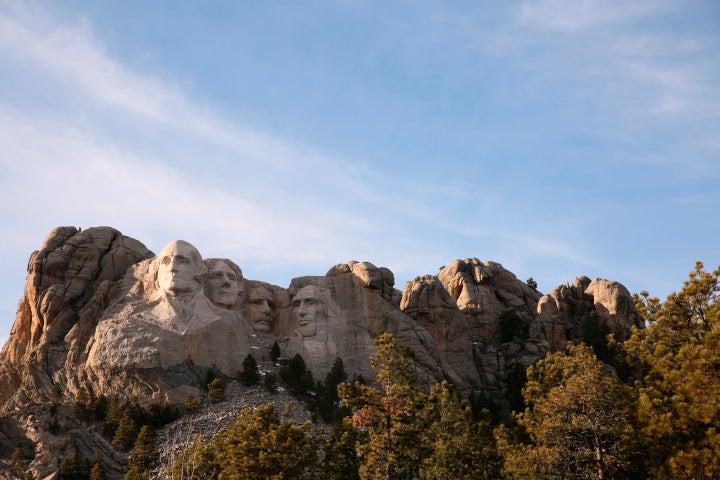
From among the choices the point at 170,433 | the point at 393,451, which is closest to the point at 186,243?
the point at 170,433

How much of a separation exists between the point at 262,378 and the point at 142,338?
9.27 metres

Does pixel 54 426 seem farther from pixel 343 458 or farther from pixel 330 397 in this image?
pixel 343 458

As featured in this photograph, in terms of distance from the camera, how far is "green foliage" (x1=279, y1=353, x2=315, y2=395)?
244 feet

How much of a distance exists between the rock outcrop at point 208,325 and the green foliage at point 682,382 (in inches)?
1250

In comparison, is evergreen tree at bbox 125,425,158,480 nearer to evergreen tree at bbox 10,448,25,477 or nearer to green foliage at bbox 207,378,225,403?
evergreen tree at bbox 10,448,25,477

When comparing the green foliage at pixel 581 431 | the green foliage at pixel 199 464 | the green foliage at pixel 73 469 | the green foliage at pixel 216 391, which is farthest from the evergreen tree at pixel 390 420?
the green foliage at pixel 216 391

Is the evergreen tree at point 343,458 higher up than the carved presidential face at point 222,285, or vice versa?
the carved presidential face at point 222,285

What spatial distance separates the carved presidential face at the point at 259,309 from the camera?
3228 inches

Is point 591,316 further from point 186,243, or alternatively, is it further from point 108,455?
point 108,455

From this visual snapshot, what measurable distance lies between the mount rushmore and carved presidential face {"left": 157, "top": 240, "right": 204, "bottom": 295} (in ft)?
0.32

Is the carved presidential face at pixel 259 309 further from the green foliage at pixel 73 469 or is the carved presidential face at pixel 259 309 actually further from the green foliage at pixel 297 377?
the green foliage at pixel 73 469

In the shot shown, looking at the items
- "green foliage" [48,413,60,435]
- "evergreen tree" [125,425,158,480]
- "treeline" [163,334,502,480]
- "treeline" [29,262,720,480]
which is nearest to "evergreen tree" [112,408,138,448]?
"evergreen tree" [125,425,158,480]

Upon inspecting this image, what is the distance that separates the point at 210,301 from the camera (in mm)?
78188

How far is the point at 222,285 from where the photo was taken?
263 ft
